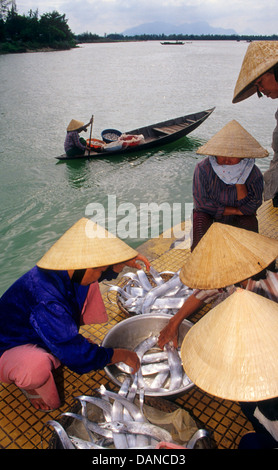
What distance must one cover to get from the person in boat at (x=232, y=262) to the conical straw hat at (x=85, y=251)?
0.48 m

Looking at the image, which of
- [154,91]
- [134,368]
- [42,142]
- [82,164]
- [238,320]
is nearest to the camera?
[238,320]

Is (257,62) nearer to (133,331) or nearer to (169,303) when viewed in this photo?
(169,303)

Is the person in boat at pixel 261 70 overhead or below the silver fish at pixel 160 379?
overhead

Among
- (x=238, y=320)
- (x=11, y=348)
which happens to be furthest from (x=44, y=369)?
(x=238, y=320)

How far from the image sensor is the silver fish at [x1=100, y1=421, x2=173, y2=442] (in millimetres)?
1866

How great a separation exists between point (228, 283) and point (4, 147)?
13.2 meters

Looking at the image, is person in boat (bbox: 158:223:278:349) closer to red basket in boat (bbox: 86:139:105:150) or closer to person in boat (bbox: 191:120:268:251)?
person in boat (bbox: 191:120:268:251)

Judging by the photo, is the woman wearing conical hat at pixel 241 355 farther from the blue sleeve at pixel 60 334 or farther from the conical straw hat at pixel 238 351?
the blue sleeve at pixel 60 334

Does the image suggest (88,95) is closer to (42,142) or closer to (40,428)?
(42,142)

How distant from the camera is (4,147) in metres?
13.2

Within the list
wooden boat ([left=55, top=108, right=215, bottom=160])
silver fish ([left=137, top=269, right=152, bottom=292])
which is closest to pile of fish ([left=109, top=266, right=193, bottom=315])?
silver fish ([left=137, top=269, right=152, bottom=292])

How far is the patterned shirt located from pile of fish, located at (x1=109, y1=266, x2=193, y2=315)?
0.82 meters

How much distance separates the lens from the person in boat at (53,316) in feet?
6.51

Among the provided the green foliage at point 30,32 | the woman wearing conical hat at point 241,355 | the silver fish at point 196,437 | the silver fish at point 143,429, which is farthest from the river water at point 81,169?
the green foliage at point 30,32
